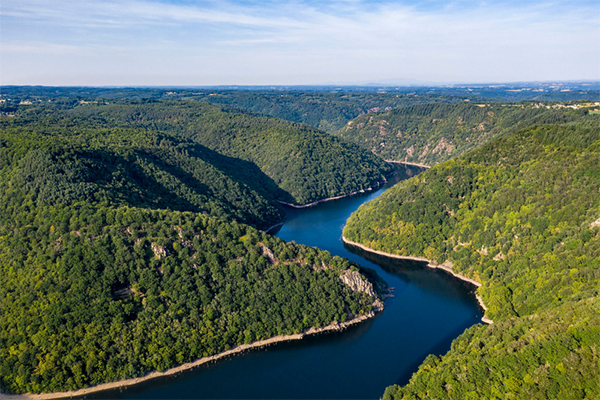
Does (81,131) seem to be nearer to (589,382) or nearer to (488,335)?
(488,335)

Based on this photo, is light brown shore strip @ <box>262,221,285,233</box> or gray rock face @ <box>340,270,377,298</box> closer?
gray rock face @ <box>340,270,377,298</box>

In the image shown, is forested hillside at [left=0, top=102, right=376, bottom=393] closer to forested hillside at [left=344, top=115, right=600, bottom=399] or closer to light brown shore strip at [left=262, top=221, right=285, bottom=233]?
forested hillside at [left=344, top=115, right=600, bottom=399]

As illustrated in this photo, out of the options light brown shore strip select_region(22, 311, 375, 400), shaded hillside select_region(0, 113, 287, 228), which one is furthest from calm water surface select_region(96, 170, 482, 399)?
shaded hillside select_region(0, 113, 287, 228)

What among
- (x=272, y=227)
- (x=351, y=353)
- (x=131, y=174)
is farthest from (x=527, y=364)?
(x=131, y=174)

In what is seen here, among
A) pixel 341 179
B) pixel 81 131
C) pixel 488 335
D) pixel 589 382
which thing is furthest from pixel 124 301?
pixel 341 179

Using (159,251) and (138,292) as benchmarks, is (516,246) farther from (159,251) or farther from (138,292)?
(138,292)

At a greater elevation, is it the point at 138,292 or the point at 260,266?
the point at 260,266

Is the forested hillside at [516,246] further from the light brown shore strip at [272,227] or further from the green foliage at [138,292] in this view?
the green foliage at [138,292]
